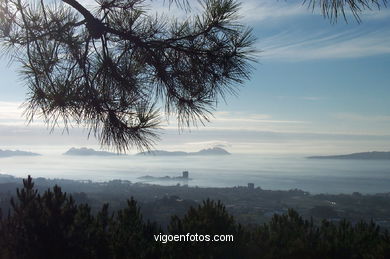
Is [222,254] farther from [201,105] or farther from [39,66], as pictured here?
[39,66]

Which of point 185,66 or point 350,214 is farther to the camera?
point 350,214

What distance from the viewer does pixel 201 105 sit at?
3.12 m

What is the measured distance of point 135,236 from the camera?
290cm

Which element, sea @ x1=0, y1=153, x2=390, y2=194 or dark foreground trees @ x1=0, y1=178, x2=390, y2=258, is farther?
sea @ x1=0, y1=153, x2=390, y2=194

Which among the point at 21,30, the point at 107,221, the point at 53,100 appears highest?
the point at 21,30

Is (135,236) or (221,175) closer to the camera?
(135,236)

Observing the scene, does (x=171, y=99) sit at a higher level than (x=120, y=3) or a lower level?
lower

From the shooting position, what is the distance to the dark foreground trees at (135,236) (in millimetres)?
2795

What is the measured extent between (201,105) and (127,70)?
0.73 metres

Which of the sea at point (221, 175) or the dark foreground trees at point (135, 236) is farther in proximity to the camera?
the sea at point (221, 175)

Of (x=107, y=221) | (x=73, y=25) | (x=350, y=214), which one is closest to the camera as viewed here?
(x=73, y=25)

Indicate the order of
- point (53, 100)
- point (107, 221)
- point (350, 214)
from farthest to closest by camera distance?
1. point (350, 214)
2. point (107, 221)
3. point (53, 100)

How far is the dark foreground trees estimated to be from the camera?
279 centimetres

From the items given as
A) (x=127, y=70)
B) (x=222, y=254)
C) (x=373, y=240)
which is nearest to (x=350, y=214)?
(x=373, y=240)
